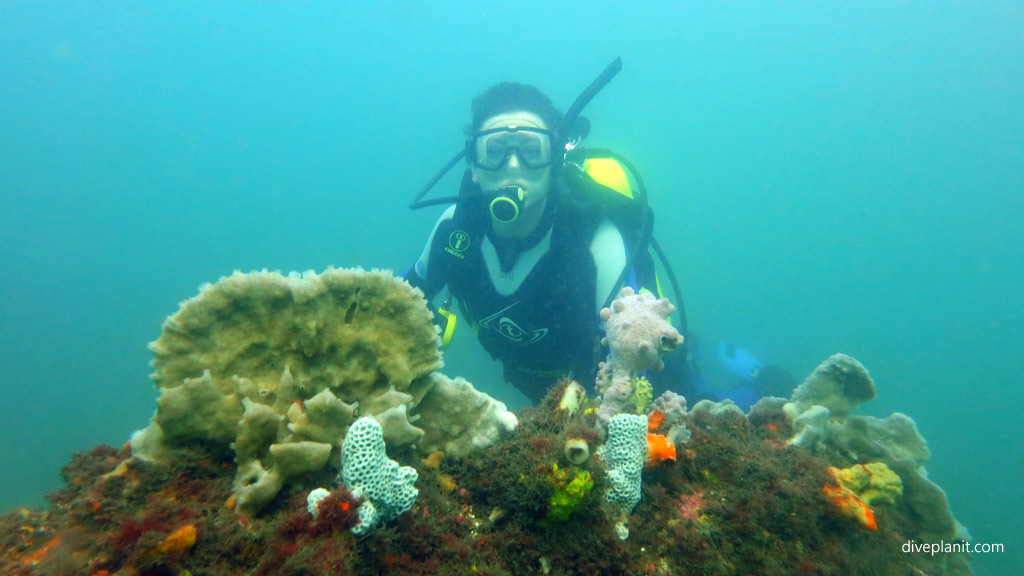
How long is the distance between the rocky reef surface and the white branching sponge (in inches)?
2.3

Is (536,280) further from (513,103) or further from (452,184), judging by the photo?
(452,184)

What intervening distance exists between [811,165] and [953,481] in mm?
99740

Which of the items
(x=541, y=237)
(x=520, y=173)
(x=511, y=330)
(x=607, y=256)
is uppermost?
(x=520, y=173)

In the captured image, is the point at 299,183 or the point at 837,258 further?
the point at 299,183

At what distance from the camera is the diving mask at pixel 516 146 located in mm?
6250

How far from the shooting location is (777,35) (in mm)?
101500

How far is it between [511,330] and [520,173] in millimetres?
2335

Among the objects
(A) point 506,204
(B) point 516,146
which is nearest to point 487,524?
(A) point 506,204

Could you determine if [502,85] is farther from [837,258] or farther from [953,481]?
[837,258]

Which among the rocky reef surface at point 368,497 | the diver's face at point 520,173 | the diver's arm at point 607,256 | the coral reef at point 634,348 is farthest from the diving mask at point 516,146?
the rocky reef surface at point 368,497

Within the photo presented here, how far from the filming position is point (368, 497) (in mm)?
1753

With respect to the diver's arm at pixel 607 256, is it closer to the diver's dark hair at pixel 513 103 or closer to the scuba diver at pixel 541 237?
the scuba diver at pixel 541 237

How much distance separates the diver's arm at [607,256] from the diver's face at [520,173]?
3.24 ft

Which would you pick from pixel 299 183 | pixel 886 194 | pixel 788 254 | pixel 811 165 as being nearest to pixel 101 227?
pixel 299 183
